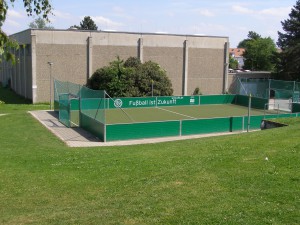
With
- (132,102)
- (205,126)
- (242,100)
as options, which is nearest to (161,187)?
(205,126)

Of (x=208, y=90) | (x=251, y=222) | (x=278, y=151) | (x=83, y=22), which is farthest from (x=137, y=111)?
(x=83, y=22)

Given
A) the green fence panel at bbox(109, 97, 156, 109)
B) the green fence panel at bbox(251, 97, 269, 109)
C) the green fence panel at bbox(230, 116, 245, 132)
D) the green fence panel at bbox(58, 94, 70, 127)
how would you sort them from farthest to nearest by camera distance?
the green fence panel at bbox(251, 97, 269, 109)
the green fence panel at bbox(109, 97, 156, 109)
the green fence panel at bbox(58, 94, 70, 127)
the green fence panel at bbox(230, 116, 245, 132)

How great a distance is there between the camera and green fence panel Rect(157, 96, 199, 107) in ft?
132

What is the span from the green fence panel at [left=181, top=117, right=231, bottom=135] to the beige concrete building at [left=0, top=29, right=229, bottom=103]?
19.2 m

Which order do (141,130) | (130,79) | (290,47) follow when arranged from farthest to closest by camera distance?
(290,47) < (130,79) < (141,130)

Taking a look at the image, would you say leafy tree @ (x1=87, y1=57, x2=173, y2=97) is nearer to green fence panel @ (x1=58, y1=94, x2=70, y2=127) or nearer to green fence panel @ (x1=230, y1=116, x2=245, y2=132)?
green fence panel @ (x1=58, y1=94, x2=70, y2=127)

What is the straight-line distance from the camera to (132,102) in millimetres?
38781

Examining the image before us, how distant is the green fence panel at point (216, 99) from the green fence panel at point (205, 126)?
1484 centimetres

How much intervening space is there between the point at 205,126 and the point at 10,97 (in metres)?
30.6

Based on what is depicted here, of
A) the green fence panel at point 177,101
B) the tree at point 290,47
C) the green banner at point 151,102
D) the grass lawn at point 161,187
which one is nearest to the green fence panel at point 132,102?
the green banner at point 151,102

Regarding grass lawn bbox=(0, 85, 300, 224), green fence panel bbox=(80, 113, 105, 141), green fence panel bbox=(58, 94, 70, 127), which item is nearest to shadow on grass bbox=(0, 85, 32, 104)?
green fence panel bbox=(58, 94, 70, 127)

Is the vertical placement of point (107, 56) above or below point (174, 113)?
above

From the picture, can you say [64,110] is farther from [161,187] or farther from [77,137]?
[161,187]

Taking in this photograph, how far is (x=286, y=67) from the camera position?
186 feet
